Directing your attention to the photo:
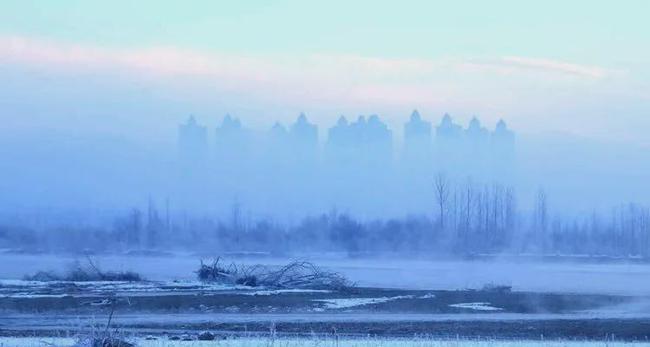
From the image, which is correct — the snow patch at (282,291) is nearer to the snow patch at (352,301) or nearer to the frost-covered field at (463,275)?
the snow patch at (352,301)

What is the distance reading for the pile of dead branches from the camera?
50688mm

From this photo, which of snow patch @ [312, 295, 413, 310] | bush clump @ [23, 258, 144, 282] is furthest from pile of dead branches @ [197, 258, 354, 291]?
snow patch @ [312, 295, 413, 310]

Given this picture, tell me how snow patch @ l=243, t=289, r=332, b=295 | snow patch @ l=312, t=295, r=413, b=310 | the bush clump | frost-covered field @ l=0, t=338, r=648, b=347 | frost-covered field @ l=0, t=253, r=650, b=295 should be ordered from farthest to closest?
the bush clump → frost-covered field @ l=0, t=253, r=650, b=295 → snow patch @ l=243, t=289, r=332, b=295 → snow patch @ l=312, t=295, r=413, b=310 → frost-covered field @ l=0, t=338, r=648, b=347

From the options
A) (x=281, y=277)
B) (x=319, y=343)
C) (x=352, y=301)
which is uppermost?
(x=281, y=277)

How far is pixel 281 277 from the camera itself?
52188 millimetres

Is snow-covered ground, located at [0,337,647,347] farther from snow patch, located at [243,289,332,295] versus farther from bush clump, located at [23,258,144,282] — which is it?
bush clump, located at [23,258,144,282]

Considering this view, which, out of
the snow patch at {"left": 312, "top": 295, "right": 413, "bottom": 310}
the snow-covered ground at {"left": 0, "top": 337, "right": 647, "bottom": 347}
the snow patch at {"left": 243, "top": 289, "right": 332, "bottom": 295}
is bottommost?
the snow patch at {"left": 312, "top": 295, "right": 413, "bottom": 310}

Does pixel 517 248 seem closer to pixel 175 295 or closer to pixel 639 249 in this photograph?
pixel 639 249

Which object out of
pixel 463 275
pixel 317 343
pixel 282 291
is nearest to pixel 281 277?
pixel 282 291

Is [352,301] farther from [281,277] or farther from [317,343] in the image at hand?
[317,343]

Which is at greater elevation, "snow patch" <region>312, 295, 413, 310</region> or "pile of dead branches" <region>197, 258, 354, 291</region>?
"pile of dead branches" <region>197, 258, 354, 291</region>

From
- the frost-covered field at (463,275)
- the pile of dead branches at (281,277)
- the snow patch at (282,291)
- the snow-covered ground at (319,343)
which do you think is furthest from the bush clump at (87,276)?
the snow-covered ground at (319,343)

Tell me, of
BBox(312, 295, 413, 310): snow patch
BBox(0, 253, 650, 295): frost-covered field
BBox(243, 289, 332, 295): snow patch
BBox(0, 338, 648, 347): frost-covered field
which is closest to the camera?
BBox(0, 338, 648, 347): frost-covered field

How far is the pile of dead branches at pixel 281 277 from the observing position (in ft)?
166
